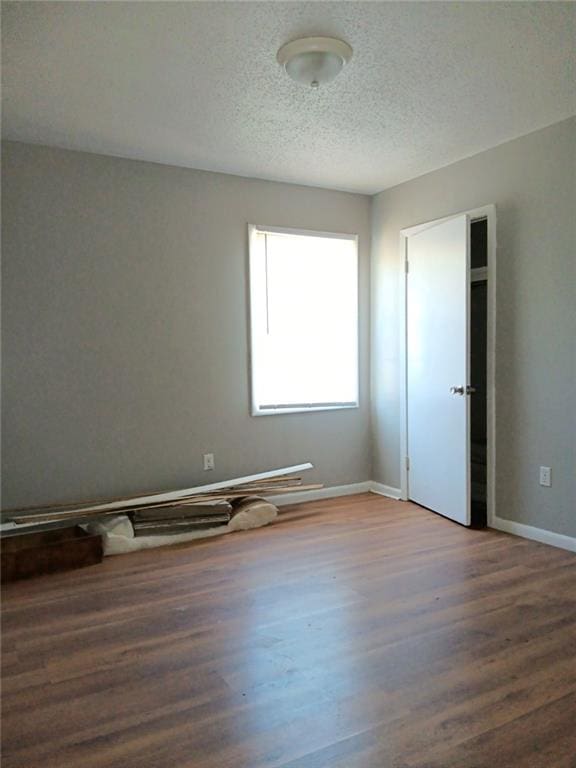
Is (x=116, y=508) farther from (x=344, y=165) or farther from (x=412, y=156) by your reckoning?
(x=412, y=156)

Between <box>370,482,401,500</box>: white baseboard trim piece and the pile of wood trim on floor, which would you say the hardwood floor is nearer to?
the pile of wood trim on floor

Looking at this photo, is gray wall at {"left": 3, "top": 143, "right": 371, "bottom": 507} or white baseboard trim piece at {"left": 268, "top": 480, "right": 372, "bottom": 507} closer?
gray wall at {"left": 3, "top": 143, "right": 371, "bottom": 507}

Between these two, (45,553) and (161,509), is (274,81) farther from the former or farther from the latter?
(45,553)

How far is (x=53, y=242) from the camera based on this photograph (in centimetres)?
360

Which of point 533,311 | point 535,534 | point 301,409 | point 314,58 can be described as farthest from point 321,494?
point 314,58

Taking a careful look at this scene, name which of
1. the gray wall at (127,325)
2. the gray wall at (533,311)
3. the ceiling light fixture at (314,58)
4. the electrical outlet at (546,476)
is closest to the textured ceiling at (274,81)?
the ceiling light fixture at (314,58)

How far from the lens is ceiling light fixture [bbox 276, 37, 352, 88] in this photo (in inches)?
93.5

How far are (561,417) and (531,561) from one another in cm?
87

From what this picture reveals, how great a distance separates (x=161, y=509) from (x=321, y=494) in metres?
1.49

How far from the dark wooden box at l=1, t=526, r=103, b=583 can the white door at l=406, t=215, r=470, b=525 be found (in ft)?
7.78

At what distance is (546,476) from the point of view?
3453mm

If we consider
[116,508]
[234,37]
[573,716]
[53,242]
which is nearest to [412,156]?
[234,37]

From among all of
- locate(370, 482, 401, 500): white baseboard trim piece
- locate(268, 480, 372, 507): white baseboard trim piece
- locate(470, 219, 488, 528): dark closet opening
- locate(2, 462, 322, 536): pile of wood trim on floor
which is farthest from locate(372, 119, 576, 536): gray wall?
locate(2, 462, 322, 536): pile of wood trim on floor

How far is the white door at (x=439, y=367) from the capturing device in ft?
12.5
